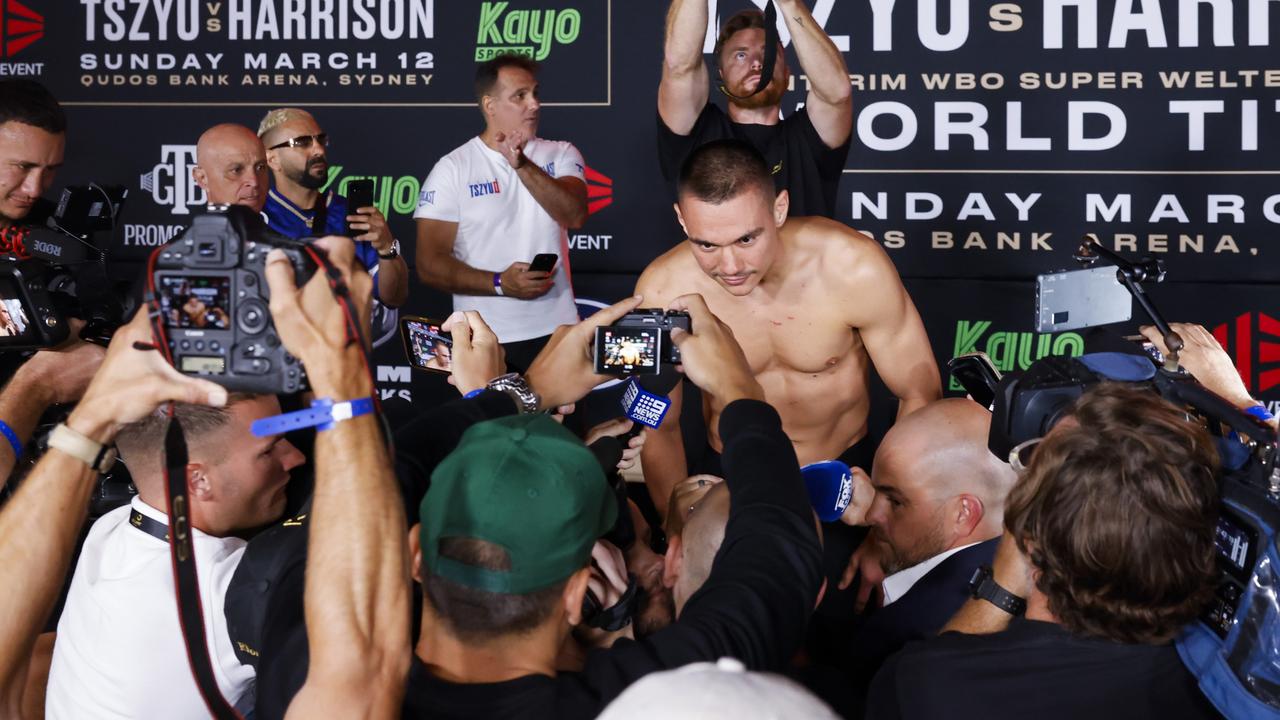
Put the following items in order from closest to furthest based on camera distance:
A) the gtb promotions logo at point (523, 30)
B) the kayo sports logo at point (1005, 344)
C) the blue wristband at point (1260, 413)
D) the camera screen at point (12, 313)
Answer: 1. the blue wristband at point (1260, 413)
2. the camera screen at point (12, 313)
3. the kayo sports logo at point (1005, 344)
4. the gtb promotions logo at point (523, 30)

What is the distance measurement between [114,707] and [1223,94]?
426 centimetres

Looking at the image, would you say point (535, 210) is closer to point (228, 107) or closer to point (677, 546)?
point (228, 107)

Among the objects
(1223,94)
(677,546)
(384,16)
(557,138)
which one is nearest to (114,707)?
(677,546)

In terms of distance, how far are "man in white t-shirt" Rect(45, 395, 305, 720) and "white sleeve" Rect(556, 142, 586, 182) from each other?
2524 millimetres

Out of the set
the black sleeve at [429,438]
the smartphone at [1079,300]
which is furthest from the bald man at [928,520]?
the black sleeve at [429,438]

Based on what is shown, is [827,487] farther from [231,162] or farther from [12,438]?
[231,162]

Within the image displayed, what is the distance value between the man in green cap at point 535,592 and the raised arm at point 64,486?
0.32 metres

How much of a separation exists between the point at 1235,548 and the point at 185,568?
1.14 meters

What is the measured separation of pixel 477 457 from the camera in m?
1.33

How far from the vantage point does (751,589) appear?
135 centimetres

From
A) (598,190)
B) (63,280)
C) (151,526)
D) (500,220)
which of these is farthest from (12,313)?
(598,190)

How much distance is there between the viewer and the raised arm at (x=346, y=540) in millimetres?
1184

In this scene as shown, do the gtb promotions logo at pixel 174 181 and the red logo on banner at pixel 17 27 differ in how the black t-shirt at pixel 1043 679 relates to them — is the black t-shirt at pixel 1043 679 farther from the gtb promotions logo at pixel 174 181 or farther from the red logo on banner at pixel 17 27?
the red logo on banner at pixel 17 27

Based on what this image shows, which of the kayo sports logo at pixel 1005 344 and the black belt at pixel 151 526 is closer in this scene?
the black belt at pixel 151 526
